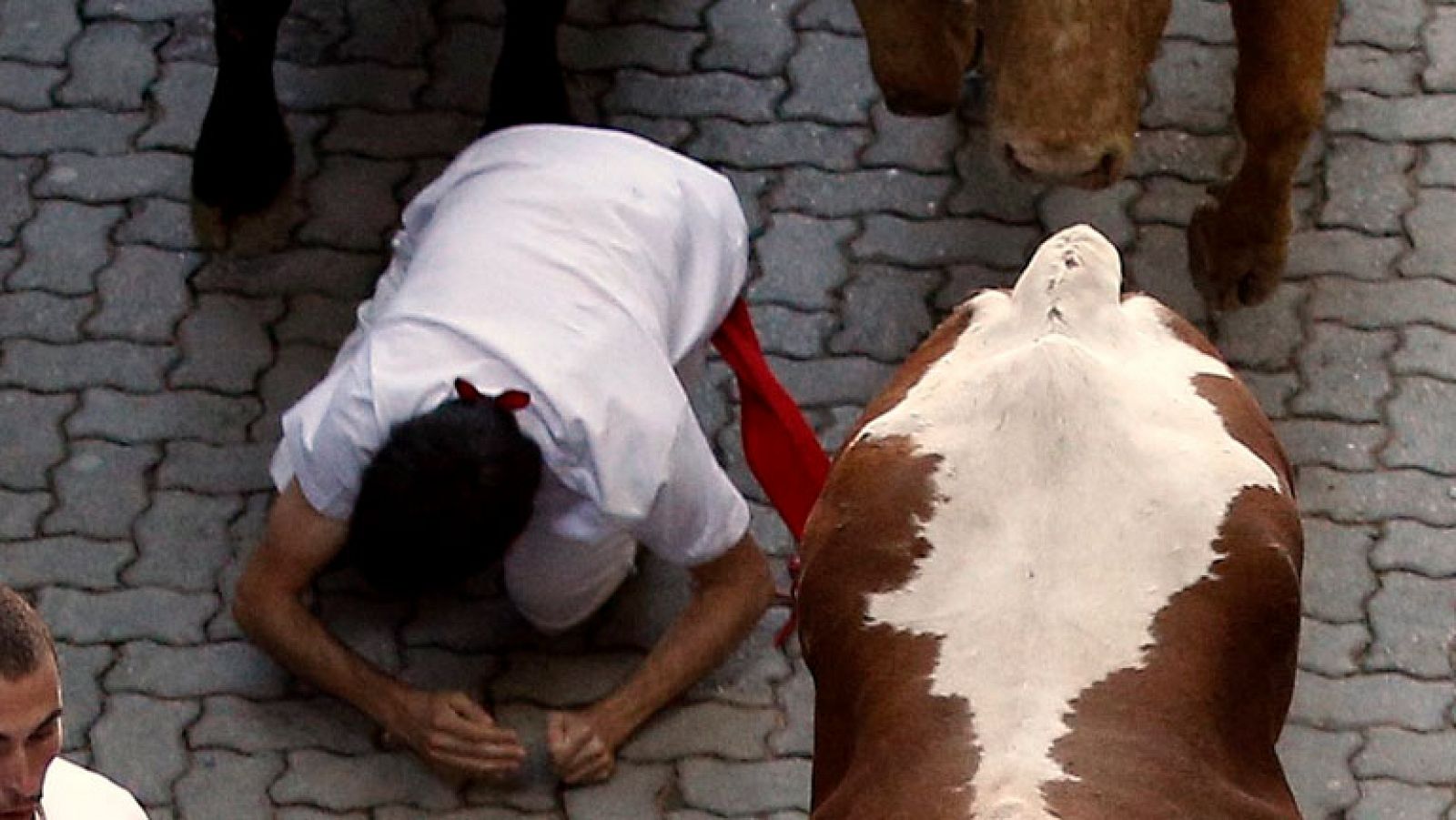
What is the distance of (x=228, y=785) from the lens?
417 centimetres

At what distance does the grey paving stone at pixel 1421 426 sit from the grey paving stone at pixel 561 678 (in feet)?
4.33

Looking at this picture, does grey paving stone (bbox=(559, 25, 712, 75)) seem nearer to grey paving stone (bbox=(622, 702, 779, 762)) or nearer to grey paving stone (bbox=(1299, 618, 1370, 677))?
grey paving stone (bbox=(622, 702, 779, 762))

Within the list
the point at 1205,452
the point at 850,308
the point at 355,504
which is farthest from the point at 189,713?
the point at 1205,452

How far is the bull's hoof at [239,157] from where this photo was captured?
4.87 metres

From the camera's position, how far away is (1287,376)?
4.75m

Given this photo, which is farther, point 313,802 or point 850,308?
point 850,308

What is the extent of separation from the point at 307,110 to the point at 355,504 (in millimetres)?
1402

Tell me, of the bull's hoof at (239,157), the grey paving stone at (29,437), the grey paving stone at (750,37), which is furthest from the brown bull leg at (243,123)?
the grey paving stone at (750,37)

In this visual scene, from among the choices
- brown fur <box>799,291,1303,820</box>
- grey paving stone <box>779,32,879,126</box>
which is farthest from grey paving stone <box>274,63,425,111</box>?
brown fur <box>799,291,1303,820</box>

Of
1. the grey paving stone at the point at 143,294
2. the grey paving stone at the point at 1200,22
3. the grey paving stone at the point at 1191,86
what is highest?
the grey paving stone at the point at 1200,22

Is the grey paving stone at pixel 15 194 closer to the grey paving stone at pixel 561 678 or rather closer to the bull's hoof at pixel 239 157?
A: the bull's hoof at pixel 239 157

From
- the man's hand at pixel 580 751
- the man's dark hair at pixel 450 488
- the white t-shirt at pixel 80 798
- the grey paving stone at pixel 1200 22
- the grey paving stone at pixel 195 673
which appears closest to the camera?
the white t-shirt at pixel 80 798

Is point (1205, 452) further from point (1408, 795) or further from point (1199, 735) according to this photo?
point (1408, 795)

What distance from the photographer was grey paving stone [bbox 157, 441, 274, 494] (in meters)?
4.58
